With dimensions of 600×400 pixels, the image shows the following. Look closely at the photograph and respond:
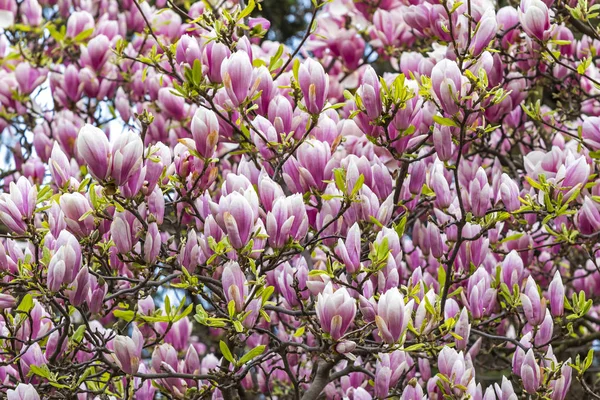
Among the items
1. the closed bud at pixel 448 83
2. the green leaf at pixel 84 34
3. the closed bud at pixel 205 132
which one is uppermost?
the green leaf at pixel 84 34

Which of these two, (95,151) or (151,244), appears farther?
(151,244)

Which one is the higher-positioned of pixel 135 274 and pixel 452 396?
pixel 135 274

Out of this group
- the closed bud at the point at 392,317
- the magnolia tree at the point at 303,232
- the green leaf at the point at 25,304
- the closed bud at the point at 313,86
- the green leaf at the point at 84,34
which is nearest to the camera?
the closed bud at the point at 392,317

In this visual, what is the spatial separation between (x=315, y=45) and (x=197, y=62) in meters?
1.49

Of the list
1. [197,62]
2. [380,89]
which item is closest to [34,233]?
[197,62]

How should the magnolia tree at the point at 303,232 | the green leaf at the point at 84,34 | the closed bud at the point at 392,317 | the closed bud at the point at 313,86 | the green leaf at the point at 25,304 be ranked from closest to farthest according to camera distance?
the closed bud at the point at 392,317 → the magnolia tree at the point at 303,232 → the green leaf at the point at 25,304 → the closed bud at the point at 313,86 → the green leaf at the point at 84,34

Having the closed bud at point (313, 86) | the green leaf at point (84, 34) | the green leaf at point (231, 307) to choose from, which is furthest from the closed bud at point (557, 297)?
the green leaf at point (84, 34)

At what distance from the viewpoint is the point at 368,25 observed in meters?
3.60

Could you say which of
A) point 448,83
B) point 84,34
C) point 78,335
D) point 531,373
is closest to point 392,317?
point 531,373

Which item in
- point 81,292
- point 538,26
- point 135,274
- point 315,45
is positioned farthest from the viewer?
point 315,45

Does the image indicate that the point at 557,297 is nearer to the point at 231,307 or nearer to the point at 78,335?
the point at 231,307

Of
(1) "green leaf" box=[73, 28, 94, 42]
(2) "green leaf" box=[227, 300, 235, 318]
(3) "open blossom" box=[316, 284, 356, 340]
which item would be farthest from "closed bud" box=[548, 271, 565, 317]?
(1) "green leaf" box=[73, 28, 94, 42]

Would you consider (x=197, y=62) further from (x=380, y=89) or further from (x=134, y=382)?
(x=134, y=382)

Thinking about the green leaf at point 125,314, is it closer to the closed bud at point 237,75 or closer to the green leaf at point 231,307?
the green leaf at point 231,307
